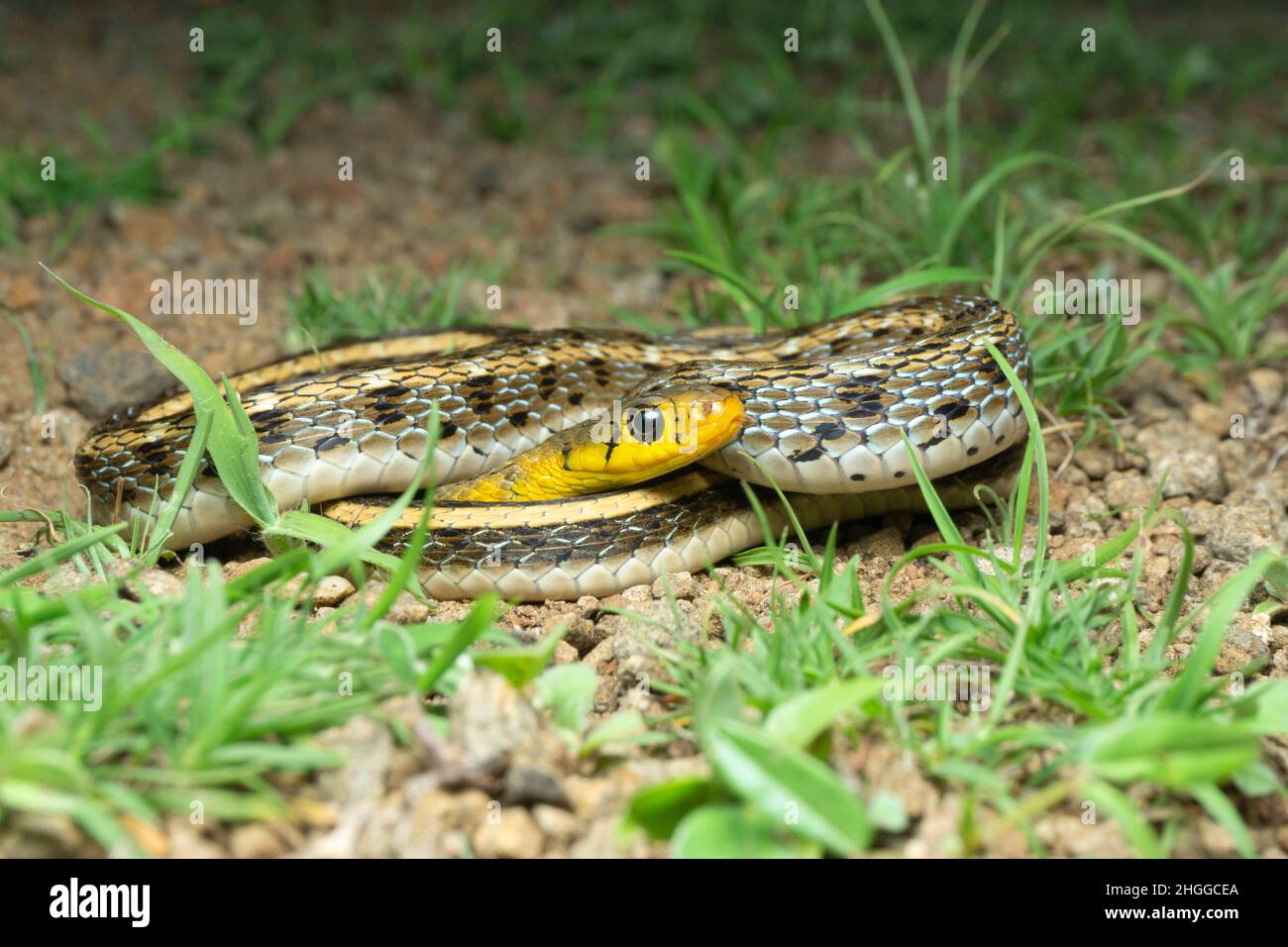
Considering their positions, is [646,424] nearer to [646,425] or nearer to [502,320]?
[646,425]

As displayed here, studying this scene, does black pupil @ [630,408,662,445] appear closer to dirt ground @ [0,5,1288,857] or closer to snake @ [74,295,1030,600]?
snake @ [74,295,1030,600]

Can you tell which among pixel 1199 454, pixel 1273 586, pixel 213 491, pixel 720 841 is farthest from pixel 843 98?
pixel 720 841

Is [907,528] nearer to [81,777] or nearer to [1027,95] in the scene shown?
[81,777]

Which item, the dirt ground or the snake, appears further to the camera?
the snake

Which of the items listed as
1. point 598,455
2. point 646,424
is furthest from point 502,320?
point 646,424

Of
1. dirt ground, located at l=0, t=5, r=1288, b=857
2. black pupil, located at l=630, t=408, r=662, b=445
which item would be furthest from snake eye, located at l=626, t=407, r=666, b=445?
dirt ground, located at l=0, t=5, r=1288, b=857

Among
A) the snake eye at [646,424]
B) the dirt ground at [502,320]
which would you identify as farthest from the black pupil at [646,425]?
the dirt ground at [502,320]

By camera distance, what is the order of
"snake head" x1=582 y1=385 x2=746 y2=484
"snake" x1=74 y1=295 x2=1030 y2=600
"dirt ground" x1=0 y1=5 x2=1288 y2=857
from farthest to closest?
1. "snake" x1=74 y1=295 x2=1030 y2=600
2. "snake head" x1=582 y1=385 x2=746 y2=484
3. "dirt ground" x1=0 y1=5 x2=1288 y2=857

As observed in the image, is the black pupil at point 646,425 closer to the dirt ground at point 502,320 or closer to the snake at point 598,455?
the snake at point 598,455
